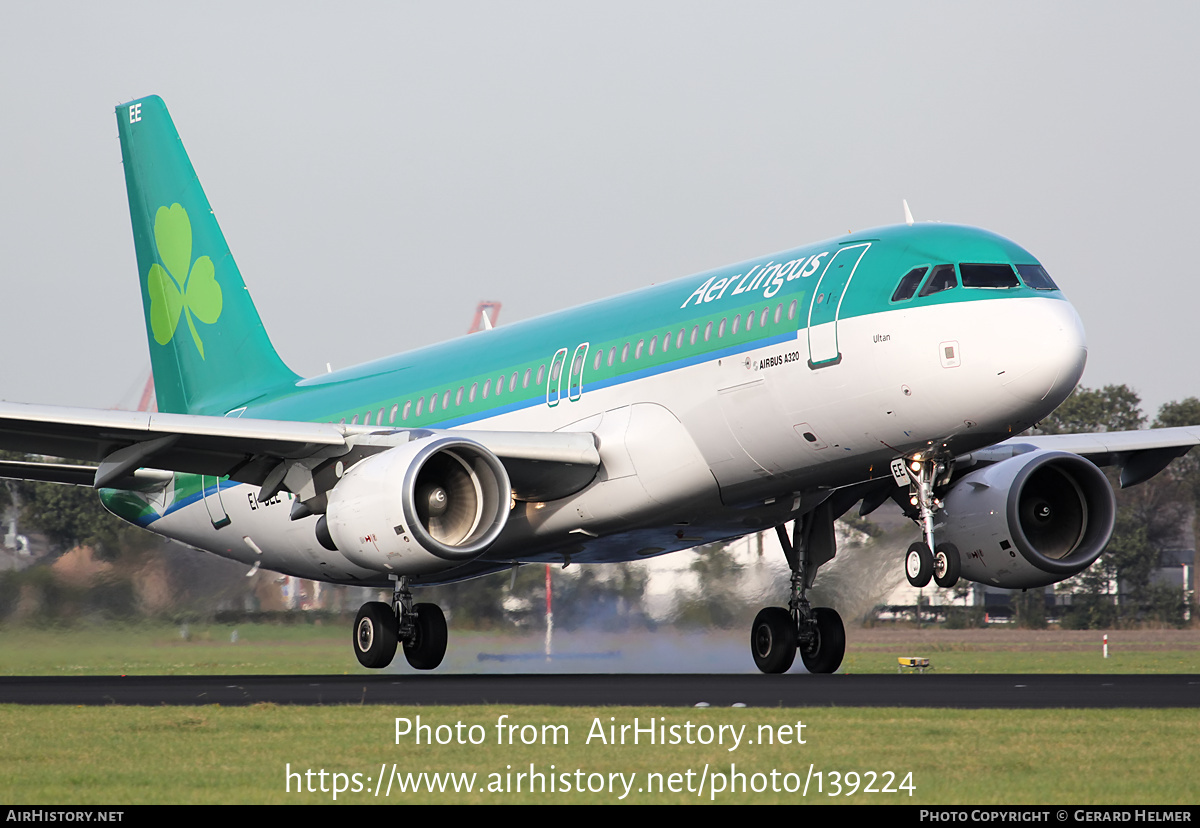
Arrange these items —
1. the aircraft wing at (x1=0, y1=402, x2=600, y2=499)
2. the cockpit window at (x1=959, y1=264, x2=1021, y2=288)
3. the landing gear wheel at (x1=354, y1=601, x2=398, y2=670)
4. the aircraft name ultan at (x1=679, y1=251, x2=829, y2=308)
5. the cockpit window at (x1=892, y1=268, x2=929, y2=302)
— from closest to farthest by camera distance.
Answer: the cockpit window at (x1=959, y1=264, x2=1021, y2=288)
the cockpit window at (x1=892, y1=268, x2=929, y2=302)
the aircraft name ultan at (x1=679, y1=251, x2=829, y2=308)
the aircraft wing at (x1=0, y1=402, x2=600, y2=499)
the landing gear wheel at (x1=354, y1=601, x2=398, y2=670)

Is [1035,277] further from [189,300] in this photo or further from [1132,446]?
[189,300]

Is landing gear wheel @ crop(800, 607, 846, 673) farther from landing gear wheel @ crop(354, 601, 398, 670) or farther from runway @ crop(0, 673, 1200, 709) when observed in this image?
landing gear wheel @ crop(354, 601, 398, 670)

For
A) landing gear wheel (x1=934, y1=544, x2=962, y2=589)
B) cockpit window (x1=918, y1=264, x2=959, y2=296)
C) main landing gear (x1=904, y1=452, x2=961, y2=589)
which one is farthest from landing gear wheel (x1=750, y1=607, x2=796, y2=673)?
cockpit window (x1=918, y1=264, x2=959, y2=296)

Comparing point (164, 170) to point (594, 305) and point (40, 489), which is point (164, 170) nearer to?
point (40, 489)

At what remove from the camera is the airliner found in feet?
60.0

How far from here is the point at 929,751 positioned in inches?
444

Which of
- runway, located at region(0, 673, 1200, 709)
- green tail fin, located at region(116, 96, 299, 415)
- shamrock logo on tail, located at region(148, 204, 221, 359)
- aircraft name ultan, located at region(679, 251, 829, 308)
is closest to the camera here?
runway, located at region(0, 673, 1200, 709)

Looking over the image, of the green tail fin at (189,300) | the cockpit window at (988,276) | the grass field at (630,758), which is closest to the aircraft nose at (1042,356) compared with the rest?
the cockpit window at (988,276)

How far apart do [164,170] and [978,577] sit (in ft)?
57.0

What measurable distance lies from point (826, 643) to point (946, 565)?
5441mm

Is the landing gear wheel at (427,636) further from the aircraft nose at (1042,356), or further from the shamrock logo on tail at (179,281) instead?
the aircraft nose at (1042,356)

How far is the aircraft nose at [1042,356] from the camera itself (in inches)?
688

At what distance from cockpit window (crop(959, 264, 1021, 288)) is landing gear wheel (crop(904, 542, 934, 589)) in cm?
322

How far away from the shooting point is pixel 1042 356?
17453 mm
